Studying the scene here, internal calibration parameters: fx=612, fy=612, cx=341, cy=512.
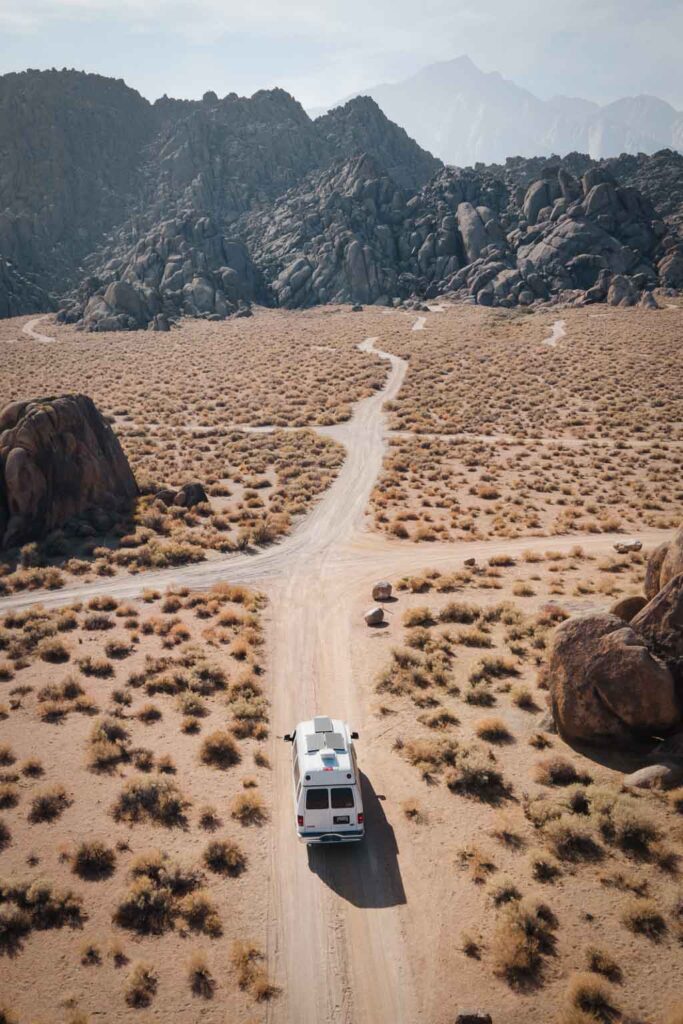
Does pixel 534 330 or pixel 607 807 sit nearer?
pixel 607 807

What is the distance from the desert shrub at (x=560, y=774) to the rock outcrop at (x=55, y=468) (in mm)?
26071

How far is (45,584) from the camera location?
26.6m

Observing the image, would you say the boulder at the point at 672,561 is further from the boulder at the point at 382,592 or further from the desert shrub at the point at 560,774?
the boulder at the point at 382,592

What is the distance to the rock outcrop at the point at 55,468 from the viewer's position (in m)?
30.9

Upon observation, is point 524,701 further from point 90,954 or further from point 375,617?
point 90,954

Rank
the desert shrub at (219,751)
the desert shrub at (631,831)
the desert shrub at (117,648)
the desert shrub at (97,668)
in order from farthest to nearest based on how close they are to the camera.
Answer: the desert shrub at (117,648) → the desert shrub at (97,668) → the desert shrub at (219,751) → the desert shrub at (631,831)

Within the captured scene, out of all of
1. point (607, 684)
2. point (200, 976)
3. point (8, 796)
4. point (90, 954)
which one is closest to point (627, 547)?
point (607, 684)

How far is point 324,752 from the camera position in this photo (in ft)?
45.2

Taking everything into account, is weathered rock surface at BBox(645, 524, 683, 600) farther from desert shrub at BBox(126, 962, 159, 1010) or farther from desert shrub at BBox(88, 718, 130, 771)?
desert shrub at BBox(88, 718, 130, 771)

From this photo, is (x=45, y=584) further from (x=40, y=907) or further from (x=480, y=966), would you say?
(x=480, y=966)

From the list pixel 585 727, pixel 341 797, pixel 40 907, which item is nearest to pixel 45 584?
pixel 40 907

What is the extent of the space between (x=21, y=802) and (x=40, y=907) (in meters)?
3.43

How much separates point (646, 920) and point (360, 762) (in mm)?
7083

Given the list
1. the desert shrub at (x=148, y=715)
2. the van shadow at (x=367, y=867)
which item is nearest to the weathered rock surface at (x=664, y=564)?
the van shadow at (x=367, y=867)
